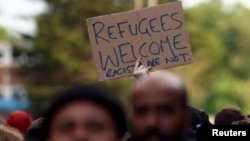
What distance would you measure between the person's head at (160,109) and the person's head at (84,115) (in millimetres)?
154

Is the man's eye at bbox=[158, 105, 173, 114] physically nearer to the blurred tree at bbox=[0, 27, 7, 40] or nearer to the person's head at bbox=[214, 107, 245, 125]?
the person's head at bbox=[214, 107, 245, 125]

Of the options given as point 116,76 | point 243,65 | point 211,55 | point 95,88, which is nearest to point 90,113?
point 95,88

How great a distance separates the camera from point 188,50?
7.93 m

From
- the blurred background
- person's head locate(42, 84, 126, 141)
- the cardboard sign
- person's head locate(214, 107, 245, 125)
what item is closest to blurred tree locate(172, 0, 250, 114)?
the blurred background

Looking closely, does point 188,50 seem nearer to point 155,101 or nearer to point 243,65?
point 155,101

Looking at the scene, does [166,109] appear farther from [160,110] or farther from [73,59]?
[73,59]

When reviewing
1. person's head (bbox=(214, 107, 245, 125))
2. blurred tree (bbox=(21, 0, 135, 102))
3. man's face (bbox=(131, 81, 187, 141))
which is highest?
man's face (bbox=(131, 81, 187, 141))

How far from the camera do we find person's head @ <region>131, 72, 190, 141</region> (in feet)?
13.1

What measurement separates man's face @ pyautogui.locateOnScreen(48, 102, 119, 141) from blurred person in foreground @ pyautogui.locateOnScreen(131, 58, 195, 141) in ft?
0.64

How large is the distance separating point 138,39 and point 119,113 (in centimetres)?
406

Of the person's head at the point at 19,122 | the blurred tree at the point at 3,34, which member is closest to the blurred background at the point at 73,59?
the blurred tree at the point at 3,34

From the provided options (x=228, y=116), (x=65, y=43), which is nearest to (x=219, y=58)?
(x=65, y=43)

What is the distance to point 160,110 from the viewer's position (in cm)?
406

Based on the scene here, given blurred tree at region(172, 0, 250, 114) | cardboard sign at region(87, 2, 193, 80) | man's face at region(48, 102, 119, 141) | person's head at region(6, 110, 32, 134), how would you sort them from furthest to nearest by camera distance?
1. blurred tree at region(172, 0, 250, 114)
2. person's head at region(6, 110, 32, 134)
3. cardboard sign at region(87, 2, 193, 80)
4. man's face at region(48, 102, 119, 141)
